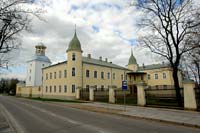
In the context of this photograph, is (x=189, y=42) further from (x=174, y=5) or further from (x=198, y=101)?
(x=198, y=101)

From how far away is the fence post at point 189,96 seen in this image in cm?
1650

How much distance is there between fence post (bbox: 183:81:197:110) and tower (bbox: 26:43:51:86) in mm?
53868

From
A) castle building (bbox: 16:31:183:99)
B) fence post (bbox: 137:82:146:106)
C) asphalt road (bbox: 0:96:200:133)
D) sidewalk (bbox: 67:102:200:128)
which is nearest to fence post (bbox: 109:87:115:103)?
castle building (bbox: 16:31:183:99)

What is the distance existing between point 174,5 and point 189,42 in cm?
444

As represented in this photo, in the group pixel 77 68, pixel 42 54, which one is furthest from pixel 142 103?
pixel 42 54

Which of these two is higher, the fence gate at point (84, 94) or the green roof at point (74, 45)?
the green roof at point (74, 45)

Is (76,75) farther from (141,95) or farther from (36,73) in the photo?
(36,73)

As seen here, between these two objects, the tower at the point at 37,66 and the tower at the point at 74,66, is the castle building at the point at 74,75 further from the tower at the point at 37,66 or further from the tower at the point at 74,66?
the tower at the point at 37,66

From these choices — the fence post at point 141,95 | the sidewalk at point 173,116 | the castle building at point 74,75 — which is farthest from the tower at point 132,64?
the sidewalk at point 173,116

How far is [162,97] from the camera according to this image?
818 inches

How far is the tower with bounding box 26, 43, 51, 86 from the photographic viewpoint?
6341 centimetres

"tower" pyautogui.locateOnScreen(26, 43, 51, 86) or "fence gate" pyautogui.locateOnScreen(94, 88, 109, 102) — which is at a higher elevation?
"tower" pyautogui.locateOnScreen(26, 43, 51, 86)

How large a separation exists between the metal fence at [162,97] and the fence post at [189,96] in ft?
6.19

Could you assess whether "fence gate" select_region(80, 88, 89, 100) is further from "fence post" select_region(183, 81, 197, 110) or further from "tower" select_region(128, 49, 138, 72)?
"tower" select_region(128, 49, 138, 72)
